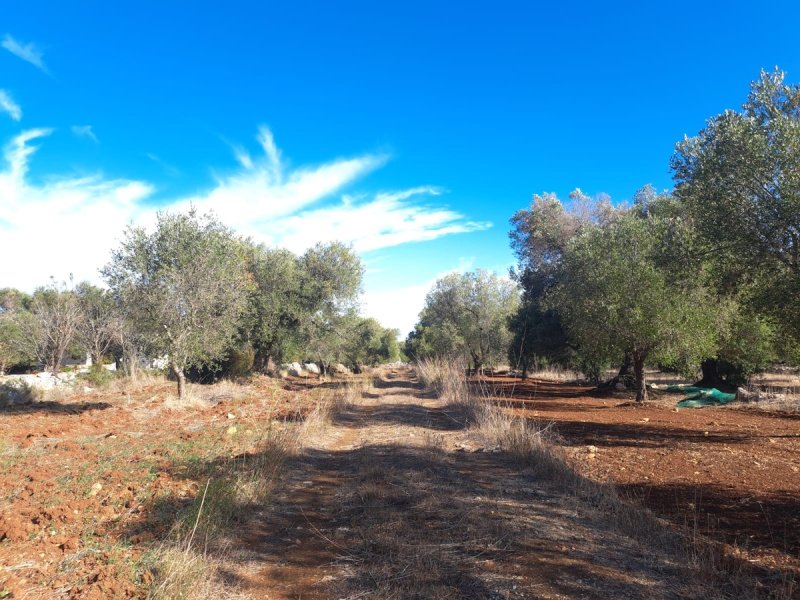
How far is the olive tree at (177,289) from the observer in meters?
16.7

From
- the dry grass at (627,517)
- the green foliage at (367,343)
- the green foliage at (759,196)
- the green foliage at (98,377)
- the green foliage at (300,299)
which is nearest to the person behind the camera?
the dry grass at (627,517)

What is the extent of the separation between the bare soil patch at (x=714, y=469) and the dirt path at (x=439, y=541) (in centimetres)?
109

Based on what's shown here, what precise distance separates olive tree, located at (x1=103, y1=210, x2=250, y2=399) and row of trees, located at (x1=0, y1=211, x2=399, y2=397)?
1.4 inches

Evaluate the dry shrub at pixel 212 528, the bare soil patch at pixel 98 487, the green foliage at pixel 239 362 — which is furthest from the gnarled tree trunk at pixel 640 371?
the green foliage at pixel 239 362

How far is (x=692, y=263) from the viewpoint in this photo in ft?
40.3

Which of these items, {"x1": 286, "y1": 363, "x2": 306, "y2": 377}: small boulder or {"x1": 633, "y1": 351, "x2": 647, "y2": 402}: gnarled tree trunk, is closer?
{"x1": 633, "y1": 351, "x2": 647, "y2": 402}: gnarled tree trunk

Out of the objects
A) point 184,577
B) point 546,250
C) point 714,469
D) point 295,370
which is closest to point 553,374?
point 546,250

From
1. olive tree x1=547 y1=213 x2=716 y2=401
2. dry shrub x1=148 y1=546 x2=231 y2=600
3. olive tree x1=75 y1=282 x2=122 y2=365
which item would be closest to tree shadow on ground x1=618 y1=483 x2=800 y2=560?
dry shrub x1=148 y1=546 x2=231 y2=600

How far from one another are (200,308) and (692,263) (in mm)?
16080

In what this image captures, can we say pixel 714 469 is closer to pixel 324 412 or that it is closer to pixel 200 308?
pixel 324 412

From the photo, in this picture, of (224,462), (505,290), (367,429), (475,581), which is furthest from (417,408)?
(505,290)

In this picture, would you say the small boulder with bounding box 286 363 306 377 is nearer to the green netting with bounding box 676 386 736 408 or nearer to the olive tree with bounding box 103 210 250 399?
the olive tree with bounding box 103 210 250 399

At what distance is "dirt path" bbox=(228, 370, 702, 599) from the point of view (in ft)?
13.8

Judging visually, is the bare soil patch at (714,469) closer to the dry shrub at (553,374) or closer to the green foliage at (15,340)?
the dry shrub at (553,374)
